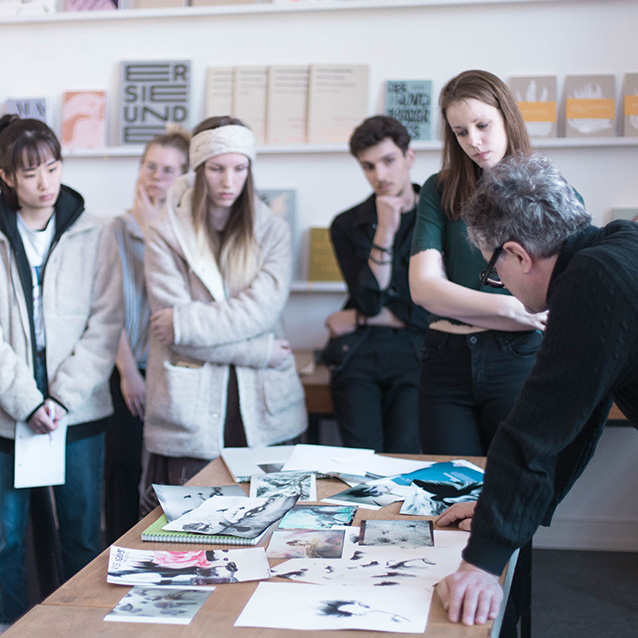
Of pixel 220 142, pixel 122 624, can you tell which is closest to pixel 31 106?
pixel 220 142

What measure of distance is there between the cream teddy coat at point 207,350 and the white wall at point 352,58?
93 centimetres

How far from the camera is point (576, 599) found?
8.45 feet

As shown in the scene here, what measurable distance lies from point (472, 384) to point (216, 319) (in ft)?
2.78

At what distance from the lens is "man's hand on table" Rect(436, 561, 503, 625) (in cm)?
93

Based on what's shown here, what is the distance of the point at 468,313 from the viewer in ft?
A: 5.41

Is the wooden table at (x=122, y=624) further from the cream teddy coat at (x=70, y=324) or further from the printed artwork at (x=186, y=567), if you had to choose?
the cream teddy coat at (x=70, y=324)

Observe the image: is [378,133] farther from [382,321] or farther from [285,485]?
[285,485]

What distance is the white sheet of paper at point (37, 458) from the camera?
206 centimetres

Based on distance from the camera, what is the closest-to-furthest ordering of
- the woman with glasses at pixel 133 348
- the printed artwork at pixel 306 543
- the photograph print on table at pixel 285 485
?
the printed artwork at pixel 306 543
the photograph print on table at pixel 285 485
the woman with glasses at pixel 133 348

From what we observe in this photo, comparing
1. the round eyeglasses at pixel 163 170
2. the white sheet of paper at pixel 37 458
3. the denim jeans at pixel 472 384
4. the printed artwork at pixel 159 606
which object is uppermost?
the round eyeglasses at pixel 163 170

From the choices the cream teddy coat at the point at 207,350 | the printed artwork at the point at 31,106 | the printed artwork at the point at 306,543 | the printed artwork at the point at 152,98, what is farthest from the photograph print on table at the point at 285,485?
the printed artwork at the point at 31,106

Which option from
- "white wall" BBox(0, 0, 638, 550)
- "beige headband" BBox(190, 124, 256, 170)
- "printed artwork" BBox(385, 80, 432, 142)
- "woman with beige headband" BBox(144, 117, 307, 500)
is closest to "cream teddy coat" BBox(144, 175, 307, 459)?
"woman with beige headband" BBox(144, 117, 307, 500)

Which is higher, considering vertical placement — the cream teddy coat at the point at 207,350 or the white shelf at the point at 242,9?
the white shelf at the point at 242,9

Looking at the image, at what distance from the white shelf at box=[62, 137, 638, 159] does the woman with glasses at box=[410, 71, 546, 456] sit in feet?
4.48
